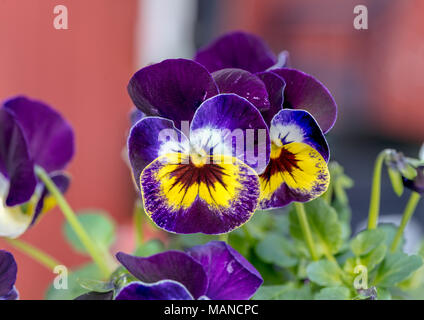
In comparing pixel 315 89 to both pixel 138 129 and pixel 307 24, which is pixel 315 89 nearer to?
pixel 138 129

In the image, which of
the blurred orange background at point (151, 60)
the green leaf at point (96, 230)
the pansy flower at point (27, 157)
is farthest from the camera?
the blurred orange background at point (151, 60)

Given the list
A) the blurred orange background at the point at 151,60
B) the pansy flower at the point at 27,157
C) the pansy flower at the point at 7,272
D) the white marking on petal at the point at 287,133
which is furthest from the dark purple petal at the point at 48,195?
the blurred orange background at the point at 151,60

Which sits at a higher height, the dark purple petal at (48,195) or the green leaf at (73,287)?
the dark purple petal at (48,195)

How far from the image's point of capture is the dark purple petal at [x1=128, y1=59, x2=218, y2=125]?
1.03 ft

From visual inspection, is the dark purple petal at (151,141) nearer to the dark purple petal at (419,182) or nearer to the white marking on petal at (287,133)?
the white marking on petal at (287,133)

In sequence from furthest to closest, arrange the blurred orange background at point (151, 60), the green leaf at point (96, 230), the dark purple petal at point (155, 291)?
the blurred orange background at point (151, 60) → the green leaf at point (96, 230) → the dark purple petal at point (155, 291)

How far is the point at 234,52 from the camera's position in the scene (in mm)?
436

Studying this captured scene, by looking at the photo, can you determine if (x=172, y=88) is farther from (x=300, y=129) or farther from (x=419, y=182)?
(x=419, y=182)

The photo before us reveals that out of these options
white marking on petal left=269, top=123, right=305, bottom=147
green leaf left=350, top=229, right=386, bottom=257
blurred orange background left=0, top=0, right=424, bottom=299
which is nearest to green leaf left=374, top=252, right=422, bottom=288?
green leaf left=350, top=229, right=386, bottom=257

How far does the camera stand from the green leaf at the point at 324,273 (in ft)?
1.21

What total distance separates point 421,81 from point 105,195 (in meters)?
1.69

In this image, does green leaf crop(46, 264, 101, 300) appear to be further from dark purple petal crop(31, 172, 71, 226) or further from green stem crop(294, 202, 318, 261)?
green stem crop(294, 202, 318, 261)

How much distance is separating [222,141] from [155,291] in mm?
92
